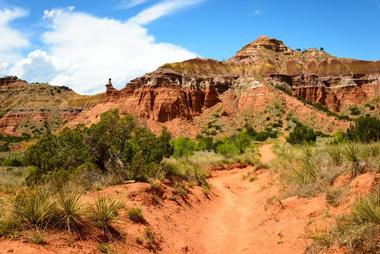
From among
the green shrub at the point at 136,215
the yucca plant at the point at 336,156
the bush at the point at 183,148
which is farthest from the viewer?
the bush at the point at 183,148

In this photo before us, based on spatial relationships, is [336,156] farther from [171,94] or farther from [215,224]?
[171,94]

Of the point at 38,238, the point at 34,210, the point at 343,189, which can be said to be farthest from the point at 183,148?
the point at 38,238

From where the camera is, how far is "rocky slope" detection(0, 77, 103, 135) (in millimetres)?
111500

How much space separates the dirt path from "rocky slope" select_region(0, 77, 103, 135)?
303 feet

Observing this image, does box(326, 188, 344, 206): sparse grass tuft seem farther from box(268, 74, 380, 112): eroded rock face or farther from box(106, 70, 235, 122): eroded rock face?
box(268, 74, 380, 112): eroded rock face

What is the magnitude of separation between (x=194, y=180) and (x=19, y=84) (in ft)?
430

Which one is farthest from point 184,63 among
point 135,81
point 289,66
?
point 289,66

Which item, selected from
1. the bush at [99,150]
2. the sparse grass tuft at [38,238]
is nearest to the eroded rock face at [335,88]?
the bush at [99,150]

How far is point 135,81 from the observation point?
275ft

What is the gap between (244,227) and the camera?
13.0 m

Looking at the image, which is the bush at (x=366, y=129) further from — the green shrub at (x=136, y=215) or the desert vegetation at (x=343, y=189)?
the green shrub at (x=136, y=215)

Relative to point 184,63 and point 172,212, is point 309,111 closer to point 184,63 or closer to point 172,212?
point 184,63

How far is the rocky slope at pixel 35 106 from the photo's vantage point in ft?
366

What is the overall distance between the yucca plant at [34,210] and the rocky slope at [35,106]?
9819 cm
